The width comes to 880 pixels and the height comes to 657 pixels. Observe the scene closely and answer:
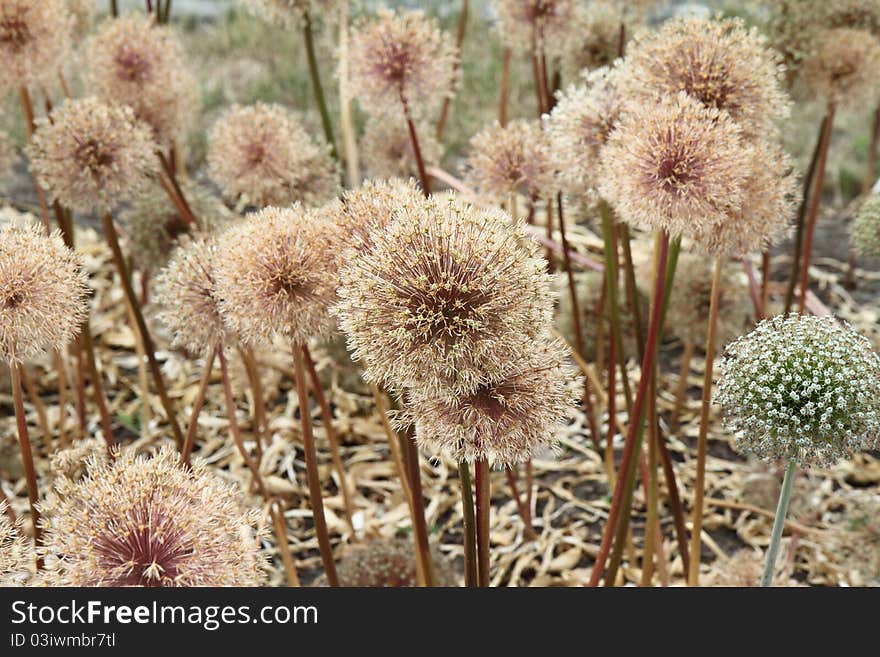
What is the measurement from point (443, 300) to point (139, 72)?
103 cm

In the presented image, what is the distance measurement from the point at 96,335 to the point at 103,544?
1978 mm

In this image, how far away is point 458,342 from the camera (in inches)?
31.6

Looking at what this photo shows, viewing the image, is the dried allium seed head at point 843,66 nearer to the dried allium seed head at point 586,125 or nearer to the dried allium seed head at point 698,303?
the dried allium seed head at point 698,303

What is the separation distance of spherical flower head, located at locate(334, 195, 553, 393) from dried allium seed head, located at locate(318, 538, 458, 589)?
0.78 meters

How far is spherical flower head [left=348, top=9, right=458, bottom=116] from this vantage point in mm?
1488

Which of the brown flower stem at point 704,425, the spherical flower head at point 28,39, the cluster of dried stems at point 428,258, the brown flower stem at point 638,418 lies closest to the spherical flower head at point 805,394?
the cluster of dried stems at point 428,258

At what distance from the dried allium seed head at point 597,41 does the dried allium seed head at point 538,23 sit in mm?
61

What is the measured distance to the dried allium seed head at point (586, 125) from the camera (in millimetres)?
1231

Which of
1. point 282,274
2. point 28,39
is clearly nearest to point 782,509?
point 282,274

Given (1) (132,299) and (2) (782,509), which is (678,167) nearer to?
(2) (782,509)

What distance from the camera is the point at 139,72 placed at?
1.62m

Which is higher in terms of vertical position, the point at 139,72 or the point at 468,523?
the point at 139,72

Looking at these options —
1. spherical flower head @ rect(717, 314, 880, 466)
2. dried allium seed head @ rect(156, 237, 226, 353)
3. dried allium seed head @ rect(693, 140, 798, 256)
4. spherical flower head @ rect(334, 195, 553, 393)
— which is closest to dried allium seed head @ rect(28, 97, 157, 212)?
dried allium seed head @ rect(156, 237, 226, 353)

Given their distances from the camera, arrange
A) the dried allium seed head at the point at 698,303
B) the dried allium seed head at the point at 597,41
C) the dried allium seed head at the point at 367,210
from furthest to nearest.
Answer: the dried allium seed head at the point at 698,303
the dried allium seed head at the point at 597,41
the dried allium seed head at the point at 367,210
